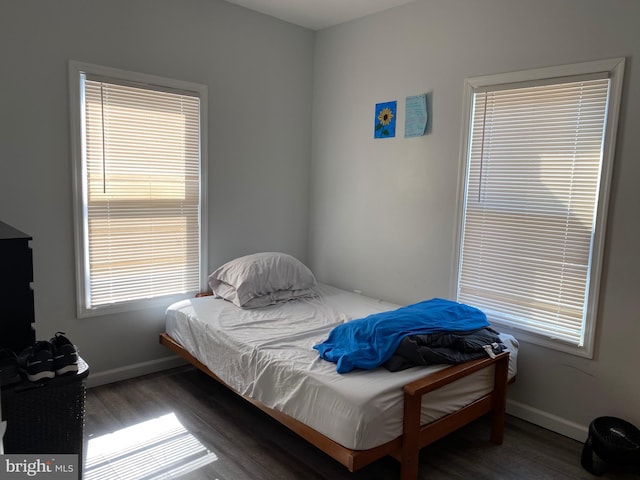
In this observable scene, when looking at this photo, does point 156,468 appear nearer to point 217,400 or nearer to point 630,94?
point 217,400

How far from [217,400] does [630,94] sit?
297cm

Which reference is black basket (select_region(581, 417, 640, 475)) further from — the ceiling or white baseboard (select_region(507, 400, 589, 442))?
the ceiling

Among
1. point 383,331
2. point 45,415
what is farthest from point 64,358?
point 383,331

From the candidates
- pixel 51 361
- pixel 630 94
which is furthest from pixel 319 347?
pixel 630 94

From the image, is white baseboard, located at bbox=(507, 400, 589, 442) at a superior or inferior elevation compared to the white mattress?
inferior

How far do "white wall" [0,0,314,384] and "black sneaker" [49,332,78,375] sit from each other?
119cm

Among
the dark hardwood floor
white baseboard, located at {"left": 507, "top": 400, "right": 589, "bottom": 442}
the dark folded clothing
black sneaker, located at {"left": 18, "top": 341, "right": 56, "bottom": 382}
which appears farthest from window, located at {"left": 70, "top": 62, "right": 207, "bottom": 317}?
white baseboard, located at {"left": 507, "top": 400, "right": 589, "bottom": 442}

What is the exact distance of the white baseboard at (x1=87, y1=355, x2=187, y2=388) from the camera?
3.15 meters

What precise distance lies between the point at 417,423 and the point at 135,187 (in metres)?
2.36

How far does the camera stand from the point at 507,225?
293 cm

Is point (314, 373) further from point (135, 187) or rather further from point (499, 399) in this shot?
point (135, 187)

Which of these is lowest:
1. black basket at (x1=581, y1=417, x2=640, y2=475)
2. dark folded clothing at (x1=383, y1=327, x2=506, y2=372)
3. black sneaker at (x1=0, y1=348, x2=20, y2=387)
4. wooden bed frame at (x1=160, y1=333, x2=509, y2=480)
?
black basket at (x1=581, y1=417, x2=640, y2=475)

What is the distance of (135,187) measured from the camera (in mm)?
3203

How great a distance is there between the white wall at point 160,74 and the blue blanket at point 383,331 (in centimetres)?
159
